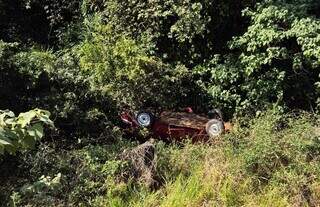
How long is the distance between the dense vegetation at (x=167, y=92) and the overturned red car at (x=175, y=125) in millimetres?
207

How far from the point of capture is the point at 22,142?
2830 millimetres

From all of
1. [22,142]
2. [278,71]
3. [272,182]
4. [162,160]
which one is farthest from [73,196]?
[278,71]

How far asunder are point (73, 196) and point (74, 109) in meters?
1.46

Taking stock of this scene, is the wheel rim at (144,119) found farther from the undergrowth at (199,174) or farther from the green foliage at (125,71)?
the undergrowth at (199,174)

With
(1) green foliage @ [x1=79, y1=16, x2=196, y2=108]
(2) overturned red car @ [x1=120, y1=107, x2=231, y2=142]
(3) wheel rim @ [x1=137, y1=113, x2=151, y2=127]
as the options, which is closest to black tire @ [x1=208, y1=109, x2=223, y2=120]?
(2) overturned red car @ [x1=120, y1=107, x2=231, y2=142]

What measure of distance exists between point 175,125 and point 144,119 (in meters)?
0.43

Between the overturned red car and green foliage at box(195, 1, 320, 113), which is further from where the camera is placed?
green foliage at box(195, 1, 320, 113)

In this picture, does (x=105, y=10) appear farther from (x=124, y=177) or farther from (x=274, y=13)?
(x=124, y=177)

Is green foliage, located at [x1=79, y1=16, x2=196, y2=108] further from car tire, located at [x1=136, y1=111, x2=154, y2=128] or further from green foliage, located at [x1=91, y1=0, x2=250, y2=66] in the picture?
green foliage, located at [x1=91, y1=0, x2=250, y2=66]

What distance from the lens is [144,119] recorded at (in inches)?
298

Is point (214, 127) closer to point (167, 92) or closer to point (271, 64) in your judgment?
point (167, 92)

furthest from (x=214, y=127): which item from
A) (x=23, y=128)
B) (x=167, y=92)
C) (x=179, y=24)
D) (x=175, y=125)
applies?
(x=23, y=128)

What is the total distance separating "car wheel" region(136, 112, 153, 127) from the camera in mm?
7535

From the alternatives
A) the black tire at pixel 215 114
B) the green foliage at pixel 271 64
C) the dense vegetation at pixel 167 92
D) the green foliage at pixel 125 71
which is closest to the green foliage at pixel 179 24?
the dense vegetation at pixel 167 92
